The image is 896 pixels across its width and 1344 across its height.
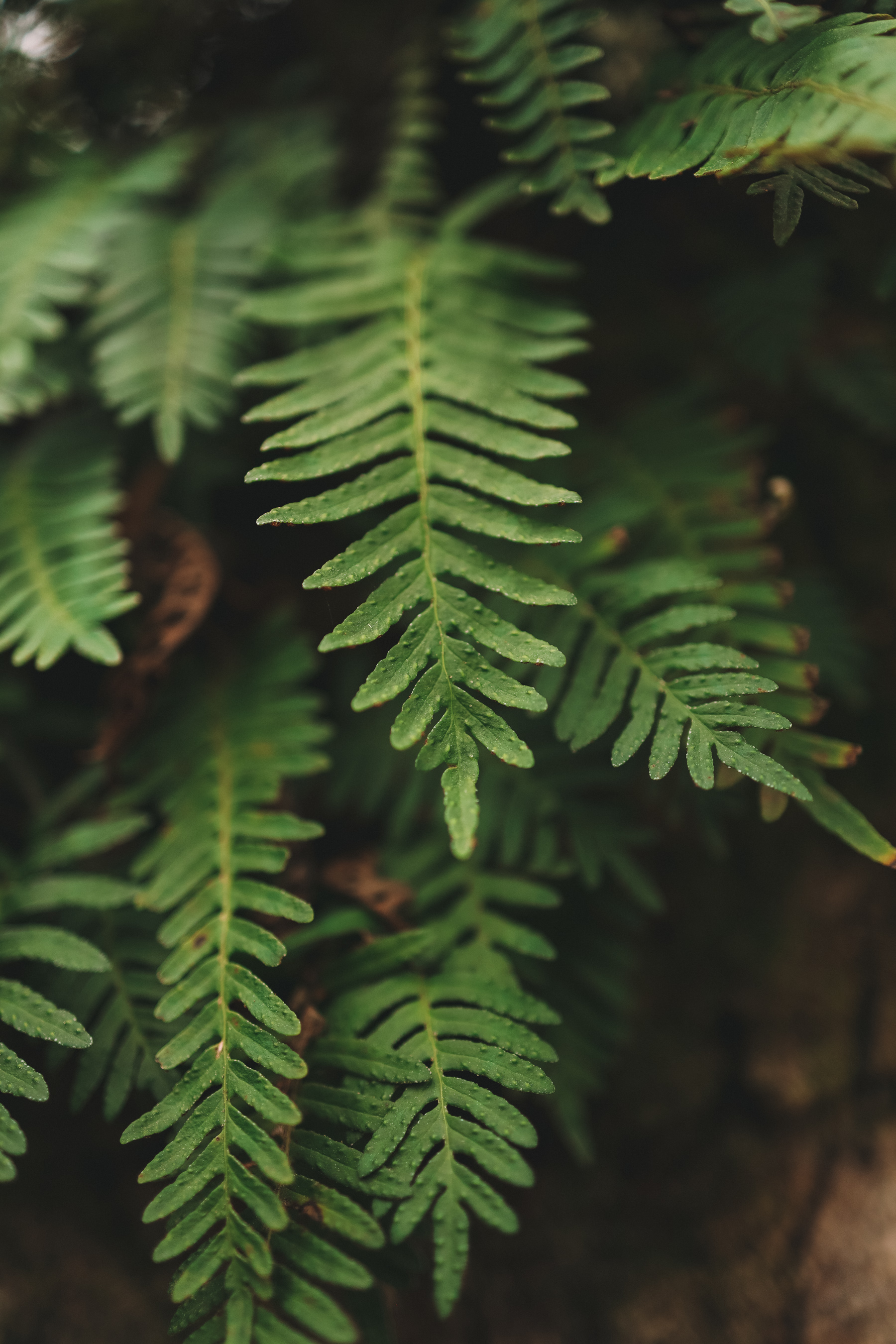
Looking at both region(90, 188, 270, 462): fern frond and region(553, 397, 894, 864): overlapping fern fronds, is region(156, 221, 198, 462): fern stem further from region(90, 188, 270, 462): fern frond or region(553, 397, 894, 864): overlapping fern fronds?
region(553, 397, 894, 864): overlapping fern fronds

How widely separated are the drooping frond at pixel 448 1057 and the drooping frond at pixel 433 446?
1.04ft

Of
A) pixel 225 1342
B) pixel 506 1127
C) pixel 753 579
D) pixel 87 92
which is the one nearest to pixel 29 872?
pixel 225 1342

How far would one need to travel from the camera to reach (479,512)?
102 centimetres

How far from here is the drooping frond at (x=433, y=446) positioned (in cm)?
88

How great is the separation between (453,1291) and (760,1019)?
0.94m

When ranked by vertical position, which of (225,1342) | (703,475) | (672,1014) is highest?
(703,475)

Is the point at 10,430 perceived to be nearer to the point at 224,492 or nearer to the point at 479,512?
the point at 224,492

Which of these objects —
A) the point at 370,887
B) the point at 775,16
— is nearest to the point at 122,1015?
the point at 370,887

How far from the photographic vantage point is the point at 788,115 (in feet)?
3.00

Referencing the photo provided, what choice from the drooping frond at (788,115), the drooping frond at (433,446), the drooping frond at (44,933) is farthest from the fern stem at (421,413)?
the drooping frond at (44,933)

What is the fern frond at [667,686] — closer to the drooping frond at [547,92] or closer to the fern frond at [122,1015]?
the drooping frond at [547,92]

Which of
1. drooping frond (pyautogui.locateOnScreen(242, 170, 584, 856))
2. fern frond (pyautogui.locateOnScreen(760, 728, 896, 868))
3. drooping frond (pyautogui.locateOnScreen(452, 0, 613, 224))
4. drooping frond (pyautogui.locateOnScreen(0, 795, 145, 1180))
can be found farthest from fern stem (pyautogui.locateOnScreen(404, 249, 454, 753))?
drooping frond (pyautogui.locateOnScreen(0, 795, 145, 1180))

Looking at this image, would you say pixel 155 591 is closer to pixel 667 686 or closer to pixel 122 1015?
pixel 122 1015

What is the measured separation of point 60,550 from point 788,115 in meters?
1.15
